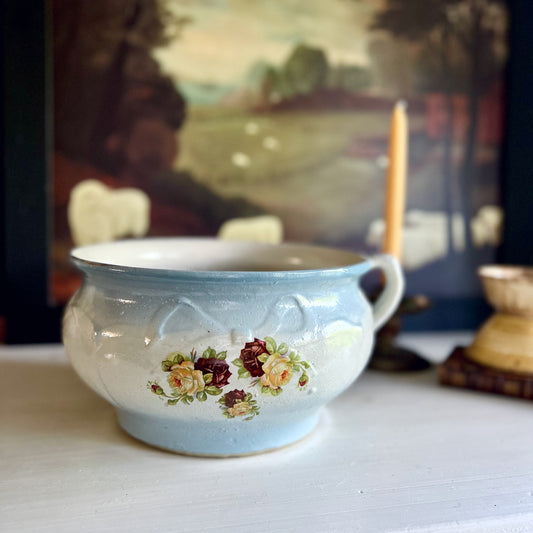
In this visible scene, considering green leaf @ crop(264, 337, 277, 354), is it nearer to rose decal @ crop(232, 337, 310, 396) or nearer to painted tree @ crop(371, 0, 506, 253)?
rose decal @ crop(232, 337, 310, 396)

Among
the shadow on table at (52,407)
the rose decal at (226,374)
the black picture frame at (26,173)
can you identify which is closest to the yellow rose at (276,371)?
the rose decal at (226,374)

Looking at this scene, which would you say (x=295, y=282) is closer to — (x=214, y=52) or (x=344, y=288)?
(x=344, y=288)

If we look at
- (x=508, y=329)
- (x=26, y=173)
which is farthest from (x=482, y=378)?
(x=26, y=173)

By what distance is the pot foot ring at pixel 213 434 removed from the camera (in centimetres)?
34

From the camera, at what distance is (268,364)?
32cm

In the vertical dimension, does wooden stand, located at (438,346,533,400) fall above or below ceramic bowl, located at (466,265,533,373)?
below

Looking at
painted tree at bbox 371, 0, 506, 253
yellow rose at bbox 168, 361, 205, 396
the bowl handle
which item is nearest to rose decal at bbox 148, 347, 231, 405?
yellow rose at bbox 168, 361, 205, 396

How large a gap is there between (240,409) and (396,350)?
260 mm

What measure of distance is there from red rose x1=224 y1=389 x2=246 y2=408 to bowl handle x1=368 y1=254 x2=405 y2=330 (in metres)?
0.14

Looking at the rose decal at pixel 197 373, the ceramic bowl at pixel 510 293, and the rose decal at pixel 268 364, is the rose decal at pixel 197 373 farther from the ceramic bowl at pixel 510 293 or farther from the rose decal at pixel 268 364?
the ceramic bowl at pixel 510 293

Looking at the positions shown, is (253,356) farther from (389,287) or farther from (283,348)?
(389,287)

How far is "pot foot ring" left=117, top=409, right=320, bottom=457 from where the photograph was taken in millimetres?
343

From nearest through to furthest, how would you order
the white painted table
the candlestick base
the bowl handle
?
the white painted table → the bowl handle → the candlestick base

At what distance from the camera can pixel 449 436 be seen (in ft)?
1.30
